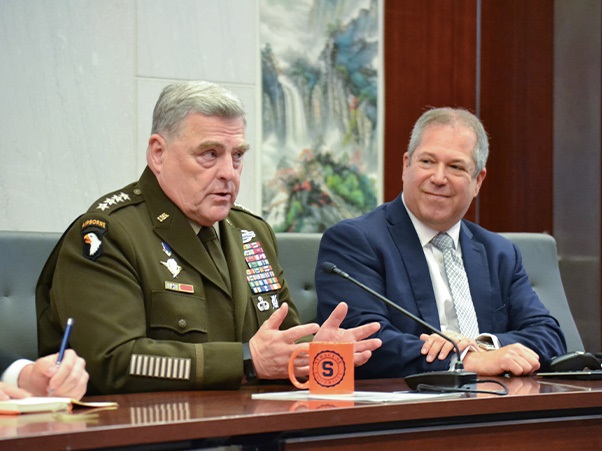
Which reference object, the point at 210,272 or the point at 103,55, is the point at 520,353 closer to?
the point at 210,272

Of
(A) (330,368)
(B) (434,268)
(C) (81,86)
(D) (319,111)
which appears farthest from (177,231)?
(D) (319,111)

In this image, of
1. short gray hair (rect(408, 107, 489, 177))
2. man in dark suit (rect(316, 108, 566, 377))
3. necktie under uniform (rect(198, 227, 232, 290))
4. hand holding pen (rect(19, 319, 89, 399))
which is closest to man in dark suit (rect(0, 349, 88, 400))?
hand holding pen (rect(19, 319, 89, 399))

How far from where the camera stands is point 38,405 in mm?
1810

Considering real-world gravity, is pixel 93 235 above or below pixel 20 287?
above

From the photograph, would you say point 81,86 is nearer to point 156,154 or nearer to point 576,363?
point 156,154

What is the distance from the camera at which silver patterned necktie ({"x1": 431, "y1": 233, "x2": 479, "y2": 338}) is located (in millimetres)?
3275

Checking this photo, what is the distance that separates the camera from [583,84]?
5266 mm

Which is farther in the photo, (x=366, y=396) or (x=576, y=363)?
(x=576, y=363)

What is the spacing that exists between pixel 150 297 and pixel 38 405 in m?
0.75

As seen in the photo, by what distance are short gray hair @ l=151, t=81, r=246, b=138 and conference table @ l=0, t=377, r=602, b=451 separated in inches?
30.5

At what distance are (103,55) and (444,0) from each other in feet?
6.55

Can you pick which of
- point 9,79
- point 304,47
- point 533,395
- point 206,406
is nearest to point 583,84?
point 304,47

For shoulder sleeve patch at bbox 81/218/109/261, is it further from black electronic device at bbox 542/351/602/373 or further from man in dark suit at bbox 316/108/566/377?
black electronic device at bbox 542/351/602/373

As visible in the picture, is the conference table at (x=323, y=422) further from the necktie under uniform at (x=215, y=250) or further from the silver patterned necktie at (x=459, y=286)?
the silver patterned necktie at (x=459, y=286)
